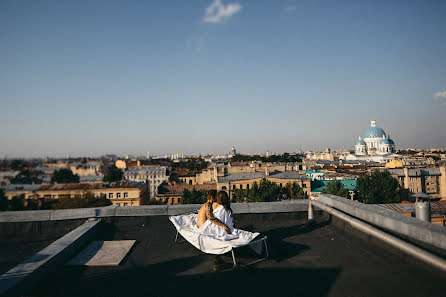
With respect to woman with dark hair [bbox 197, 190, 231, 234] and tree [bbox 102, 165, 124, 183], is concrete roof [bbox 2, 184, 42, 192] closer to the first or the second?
tree [bbox 102, 165, 124, 183]

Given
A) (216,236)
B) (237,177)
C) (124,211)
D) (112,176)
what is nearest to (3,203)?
(237,177)

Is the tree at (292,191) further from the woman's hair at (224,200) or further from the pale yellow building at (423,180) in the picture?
the woman's hair at (224,200)

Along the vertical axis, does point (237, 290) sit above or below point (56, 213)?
below

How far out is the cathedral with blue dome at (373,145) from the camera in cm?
12850

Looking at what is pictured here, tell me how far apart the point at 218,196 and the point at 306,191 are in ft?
168

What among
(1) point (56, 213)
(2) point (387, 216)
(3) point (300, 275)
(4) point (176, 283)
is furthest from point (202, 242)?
(1) point (56, 213)

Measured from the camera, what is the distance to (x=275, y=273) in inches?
154

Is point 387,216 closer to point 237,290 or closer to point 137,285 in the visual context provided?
point 237,290

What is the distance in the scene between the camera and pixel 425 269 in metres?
3.76

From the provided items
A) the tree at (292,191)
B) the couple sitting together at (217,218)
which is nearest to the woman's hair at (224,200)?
the couple sitting together at (217,218)

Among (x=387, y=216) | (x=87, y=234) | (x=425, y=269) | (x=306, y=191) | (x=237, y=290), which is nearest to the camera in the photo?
(x=237, y=290)

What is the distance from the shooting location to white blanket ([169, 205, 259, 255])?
13.6 ft

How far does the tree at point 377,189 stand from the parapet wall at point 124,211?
43764 millimetres

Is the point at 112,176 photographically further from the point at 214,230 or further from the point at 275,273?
the point at 275,273
